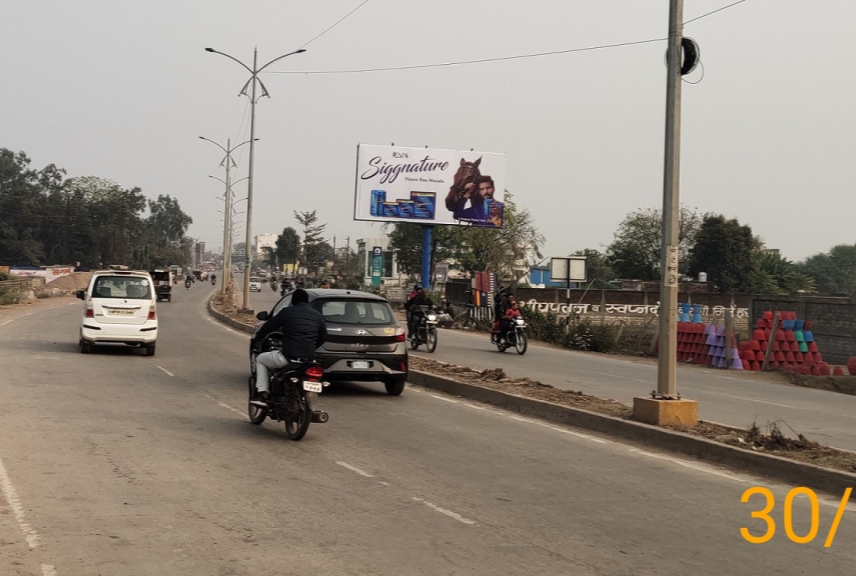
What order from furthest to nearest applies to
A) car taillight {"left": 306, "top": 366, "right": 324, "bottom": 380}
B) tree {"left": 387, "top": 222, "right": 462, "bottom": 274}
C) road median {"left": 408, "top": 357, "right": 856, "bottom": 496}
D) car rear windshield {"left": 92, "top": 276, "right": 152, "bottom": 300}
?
tree {"left": 387, "top": 222, "right": 462, "bottom": 274} < car rear windshield {"left": 92, "top": 276, "right": 152, "bottom": 300} < car taillight {"left": 306, "top": 366, "right": 324, "bottom": 380} < road median {"left": 408, "top": 357, "right": 856, "bottom": 496}

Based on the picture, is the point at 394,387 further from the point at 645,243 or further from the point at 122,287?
the point at 645,243

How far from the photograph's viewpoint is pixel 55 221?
393ft

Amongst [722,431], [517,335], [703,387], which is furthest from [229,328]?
[722,431]

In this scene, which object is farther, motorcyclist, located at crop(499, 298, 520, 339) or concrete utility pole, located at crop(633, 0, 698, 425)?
motorcyclist, located at crop(499, 298, 520, 339)

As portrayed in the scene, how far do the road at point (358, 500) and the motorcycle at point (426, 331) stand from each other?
11.2 metres

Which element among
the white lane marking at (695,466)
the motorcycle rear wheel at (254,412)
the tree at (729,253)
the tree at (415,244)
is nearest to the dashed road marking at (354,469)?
the motorcycle rear wheel at (254,412)

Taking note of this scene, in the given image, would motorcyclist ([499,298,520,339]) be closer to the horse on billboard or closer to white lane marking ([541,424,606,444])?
white lane marking ([541,424,606,444])

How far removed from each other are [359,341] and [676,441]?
5.38 m

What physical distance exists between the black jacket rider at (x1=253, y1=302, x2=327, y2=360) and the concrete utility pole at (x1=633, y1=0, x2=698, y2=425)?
433 centimetres

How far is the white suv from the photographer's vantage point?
19625mm

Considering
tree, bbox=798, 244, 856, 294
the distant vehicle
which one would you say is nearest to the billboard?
the distant vehicle

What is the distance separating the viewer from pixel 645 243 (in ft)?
310

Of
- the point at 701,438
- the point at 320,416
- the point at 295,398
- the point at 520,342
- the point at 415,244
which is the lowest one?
the point at 701,438
